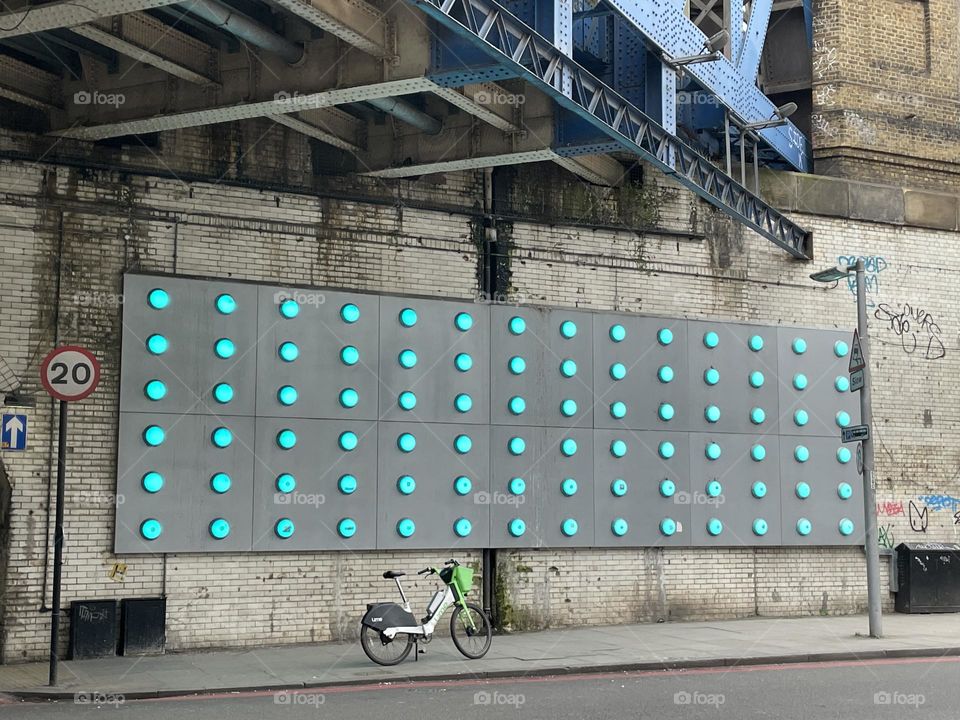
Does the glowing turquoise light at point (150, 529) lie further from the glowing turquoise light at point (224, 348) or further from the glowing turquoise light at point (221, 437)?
the glowing turquoise light at point (224, 348)

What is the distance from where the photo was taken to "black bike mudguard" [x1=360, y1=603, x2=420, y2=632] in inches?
530

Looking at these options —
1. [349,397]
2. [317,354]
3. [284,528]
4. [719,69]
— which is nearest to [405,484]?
[349,397]

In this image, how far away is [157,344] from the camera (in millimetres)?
15344

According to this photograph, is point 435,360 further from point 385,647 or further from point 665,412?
point 385,647

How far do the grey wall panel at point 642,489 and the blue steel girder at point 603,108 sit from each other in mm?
3629

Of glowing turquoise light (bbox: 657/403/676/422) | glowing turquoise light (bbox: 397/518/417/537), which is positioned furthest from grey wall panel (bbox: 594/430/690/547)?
glowing turquoise light (bbox: 397/518/417/537)

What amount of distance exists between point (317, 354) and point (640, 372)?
16.6 ft

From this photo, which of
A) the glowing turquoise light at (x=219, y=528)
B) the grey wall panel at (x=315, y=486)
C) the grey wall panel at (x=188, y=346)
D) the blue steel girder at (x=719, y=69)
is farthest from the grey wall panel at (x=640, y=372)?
the glowing turquoise light at (x=219, y=528)

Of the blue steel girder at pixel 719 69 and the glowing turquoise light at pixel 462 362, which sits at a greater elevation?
the blue steel girder at pixel 719 69

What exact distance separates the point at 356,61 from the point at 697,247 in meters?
7.79

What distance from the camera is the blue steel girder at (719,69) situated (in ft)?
51.1

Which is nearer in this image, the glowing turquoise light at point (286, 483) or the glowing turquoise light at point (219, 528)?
the glowing turquoise light at point (219, 528)

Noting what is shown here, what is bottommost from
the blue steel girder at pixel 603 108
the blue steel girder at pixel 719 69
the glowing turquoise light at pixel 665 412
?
the glowing turquoise light at pixel 665 412

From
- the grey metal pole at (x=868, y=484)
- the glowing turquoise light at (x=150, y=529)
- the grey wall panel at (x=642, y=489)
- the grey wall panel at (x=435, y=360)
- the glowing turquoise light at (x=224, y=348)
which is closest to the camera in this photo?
the glowing turquoise light at (x=150, y=529)
